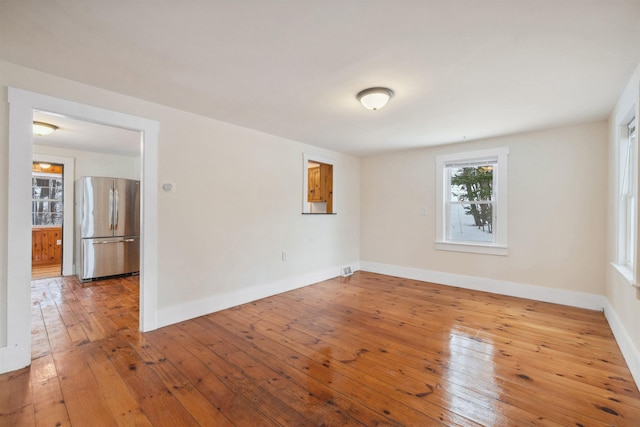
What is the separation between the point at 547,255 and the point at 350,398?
367 cm

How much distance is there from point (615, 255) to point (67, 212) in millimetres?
8366

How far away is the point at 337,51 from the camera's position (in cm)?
201

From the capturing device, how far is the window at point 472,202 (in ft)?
14.2

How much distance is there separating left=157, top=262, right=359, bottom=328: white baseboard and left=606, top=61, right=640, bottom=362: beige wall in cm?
370

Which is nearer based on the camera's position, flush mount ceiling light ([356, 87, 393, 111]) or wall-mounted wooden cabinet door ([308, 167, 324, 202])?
flush mount ceiling light ([356, 87, 393, 111])

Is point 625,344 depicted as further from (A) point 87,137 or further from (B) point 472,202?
(A) point 87,137

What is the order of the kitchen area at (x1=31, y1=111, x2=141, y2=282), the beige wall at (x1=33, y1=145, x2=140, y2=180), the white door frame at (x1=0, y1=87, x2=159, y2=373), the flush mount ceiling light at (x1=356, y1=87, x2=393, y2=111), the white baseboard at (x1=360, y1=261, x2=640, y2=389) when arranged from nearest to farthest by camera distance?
the white door frame at (x1=0, y1=87, x2=159, y2=373) < the white baseboard at (x1=360, y1=261, x2=640, y2=389) < the flush mount ceiling light at (x1=356, y1=87, x2=393, y2=111) < the kitchen area at (x1=31, y1=111, x2=141, y2=282) < the beige wall at (x1=33, y1=145, x2=140, y2=180)

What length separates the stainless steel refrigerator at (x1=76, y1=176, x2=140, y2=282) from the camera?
5.08m

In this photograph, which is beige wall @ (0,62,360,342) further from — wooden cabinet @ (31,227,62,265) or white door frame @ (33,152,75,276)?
wooden cabinet @ (31,227,62,265)

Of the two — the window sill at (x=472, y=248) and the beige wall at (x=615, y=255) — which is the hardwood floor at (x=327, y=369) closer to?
the beige wall at (x=615, y=255)

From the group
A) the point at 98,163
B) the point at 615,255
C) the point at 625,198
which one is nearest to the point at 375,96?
the point at 625,198

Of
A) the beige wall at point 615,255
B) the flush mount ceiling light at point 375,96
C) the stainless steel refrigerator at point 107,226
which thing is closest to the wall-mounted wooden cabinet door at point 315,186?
the flush mount ceiling light at point 375,96

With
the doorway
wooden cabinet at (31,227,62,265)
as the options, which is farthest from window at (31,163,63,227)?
wooden cabinet at (31,227,62,265)

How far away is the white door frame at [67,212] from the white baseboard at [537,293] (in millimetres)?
5846
